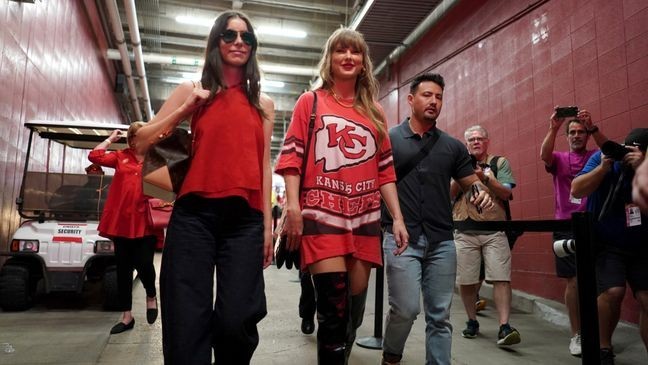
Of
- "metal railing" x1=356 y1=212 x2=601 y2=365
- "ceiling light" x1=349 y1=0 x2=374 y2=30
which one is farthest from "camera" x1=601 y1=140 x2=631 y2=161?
"ceiling light" x1=349 y1=0 x2=374 y2=30

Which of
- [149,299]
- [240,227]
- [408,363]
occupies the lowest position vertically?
[408,363]

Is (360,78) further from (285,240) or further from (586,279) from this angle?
(586,279)

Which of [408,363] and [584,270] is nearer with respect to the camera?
[584,270]

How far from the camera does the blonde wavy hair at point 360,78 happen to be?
2.42 metres

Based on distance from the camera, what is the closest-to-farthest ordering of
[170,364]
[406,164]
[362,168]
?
[170,364]
[362,168]
[406,164]

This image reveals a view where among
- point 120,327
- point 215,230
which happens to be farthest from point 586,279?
point 120,327

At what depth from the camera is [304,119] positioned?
90.2 inches

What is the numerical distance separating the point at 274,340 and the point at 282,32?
29.4 ft

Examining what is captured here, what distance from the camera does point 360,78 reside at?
8.30 ft

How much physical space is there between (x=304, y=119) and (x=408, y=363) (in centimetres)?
215

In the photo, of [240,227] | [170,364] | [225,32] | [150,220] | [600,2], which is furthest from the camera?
[600,2]

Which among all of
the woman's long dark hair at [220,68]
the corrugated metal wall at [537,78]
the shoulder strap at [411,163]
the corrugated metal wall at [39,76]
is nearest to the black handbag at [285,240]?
the woman's long dark hair at [220,68]

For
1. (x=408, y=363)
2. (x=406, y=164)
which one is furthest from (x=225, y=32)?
(x=408, y=363)

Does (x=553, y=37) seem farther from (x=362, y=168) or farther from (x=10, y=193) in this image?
(x=10, y=193)
